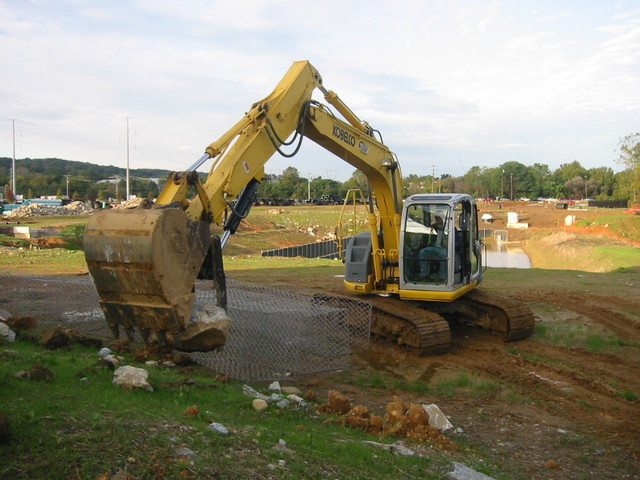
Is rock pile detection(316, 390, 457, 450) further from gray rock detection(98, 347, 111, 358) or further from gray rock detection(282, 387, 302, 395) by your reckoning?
gray rock detection(98, 347, 111, 358)

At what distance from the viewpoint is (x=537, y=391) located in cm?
829

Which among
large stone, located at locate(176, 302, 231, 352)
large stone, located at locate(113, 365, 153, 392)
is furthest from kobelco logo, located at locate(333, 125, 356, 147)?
large stone, located at locate(113, 365, 153, 392)

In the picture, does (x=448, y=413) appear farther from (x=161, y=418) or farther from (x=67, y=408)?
(x=67, y=408)

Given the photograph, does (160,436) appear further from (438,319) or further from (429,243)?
(429,243)

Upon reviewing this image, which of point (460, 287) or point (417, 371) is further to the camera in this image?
point (460, 287)

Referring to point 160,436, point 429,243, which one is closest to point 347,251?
point 429,243

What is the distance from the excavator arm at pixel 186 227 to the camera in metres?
5.95

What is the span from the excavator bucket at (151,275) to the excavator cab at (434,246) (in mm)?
4641

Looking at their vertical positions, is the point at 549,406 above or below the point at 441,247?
below

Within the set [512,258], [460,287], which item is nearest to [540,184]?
[512,258]

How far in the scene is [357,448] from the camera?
5.23 m

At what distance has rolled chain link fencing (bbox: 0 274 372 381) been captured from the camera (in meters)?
8.24

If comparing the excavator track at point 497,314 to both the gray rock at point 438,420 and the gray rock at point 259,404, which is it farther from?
the gray rock at point 259,404

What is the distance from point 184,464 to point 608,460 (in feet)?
14.3
